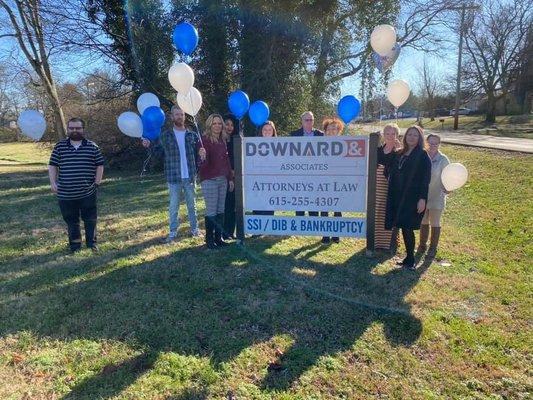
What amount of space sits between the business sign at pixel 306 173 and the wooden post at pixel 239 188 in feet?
0.22

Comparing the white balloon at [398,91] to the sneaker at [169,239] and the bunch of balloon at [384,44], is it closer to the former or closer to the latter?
the bunch of balloon at [384,44]

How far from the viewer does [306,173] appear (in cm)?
535

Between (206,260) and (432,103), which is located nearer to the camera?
(206,260)

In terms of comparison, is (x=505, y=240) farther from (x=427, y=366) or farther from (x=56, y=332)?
(x=56, y=332)

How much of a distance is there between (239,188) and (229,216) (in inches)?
31.0

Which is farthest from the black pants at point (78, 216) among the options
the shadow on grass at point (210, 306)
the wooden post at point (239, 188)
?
the wooden post at point (239, 188)

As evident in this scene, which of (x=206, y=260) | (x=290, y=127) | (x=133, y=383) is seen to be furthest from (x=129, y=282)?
(x=290, y=127)

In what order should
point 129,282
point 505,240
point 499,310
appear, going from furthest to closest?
point 505,240 → point 129,282 → point 499,310

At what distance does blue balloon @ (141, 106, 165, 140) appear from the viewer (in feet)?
19.8

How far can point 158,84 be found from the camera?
13578mm

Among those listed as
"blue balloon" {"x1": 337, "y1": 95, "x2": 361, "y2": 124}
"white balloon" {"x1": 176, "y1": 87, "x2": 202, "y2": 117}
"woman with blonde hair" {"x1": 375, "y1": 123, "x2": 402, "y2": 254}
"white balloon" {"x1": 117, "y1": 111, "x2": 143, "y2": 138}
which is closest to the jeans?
"white balloon" {"x1": 176, "y1": 87, "x2": 202, "y2": 117}

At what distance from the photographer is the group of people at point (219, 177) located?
4.83 meters

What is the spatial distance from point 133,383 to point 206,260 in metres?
2.40

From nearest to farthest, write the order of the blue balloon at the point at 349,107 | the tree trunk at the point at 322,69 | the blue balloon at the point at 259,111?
1. the blue balloon at the point at 349,107
2. the blue balloon at the point at 259,111
3. the tree trunk at the point at 322,69
